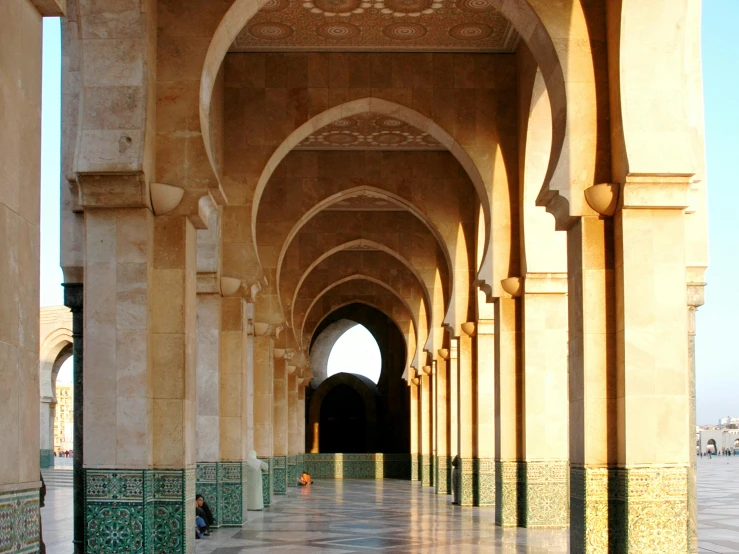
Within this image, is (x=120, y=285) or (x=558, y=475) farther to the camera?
(x=558, y=475)

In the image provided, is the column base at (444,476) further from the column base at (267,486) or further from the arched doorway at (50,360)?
the arched doorway at (50,360)

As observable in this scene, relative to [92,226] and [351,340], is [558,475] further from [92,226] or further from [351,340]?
[351,340]

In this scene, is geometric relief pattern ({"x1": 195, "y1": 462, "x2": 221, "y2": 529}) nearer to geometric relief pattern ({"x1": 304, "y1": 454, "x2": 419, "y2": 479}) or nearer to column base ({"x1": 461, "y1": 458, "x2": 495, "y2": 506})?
column base ({"x1": 461, "y1": 458, "x2": 495, "y2": 506})

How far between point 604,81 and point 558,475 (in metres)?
5.36

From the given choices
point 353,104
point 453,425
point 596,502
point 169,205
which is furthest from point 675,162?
point 453,425

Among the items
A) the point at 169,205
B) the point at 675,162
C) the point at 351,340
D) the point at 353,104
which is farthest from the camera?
the point at 351,340

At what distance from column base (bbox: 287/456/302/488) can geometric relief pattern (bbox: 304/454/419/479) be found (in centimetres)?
464

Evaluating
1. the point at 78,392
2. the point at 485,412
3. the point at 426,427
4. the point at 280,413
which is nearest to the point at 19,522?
the point at 78,392

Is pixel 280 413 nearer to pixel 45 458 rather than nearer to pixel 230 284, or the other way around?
pixel 230 284

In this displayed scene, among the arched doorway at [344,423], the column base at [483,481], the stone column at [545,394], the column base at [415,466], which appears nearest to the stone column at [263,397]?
the column base at [483,481]

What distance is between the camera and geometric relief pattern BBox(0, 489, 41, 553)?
3621 millimetres

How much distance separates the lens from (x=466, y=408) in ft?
53.2

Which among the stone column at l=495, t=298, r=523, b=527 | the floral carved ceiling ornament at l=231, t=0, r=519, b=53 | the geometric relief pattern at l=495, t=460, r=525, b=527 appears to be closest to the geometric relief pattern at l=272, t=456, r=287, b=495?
the stone column at l=495, t=298, r=523, b=527

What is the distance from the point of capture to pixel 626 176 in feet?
24.6
